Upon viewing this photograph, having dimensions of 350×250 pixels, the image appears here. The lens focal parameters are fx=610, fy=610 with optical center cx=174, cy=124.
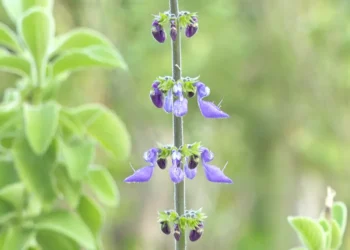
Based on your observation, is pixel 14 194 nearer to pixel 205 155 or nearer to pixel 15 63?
pixel 15 63

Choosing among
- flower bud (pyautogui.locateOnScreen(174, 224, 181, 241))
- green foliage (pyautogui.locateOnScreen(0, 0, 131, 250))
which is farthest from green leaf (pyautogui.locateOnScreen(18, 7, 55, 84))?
flower bud (pyautogui.locateOnScreen(174, 224, 181, 241))

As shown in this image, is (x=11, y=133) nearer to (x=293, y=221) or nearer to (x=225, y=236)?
(x=293, y=221)

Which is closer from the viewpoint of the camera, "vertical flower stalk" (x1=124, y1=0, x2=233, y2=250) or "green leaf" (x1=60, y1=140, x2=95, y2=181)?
"vertical flower stalk" (x1=124, y1=0, x2=233, y2=250)

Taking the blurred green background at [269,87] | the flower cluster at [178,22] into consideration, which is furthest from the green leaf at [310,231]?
the blurred green background at [269,87]

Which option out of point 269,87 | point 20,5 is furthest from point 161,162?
point 269,87

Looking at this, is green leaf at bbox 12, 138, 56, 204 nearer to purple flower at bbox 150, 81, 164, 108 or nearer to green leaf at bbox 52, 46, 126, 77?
green leaf at bbox 52, 46, 126, 77
